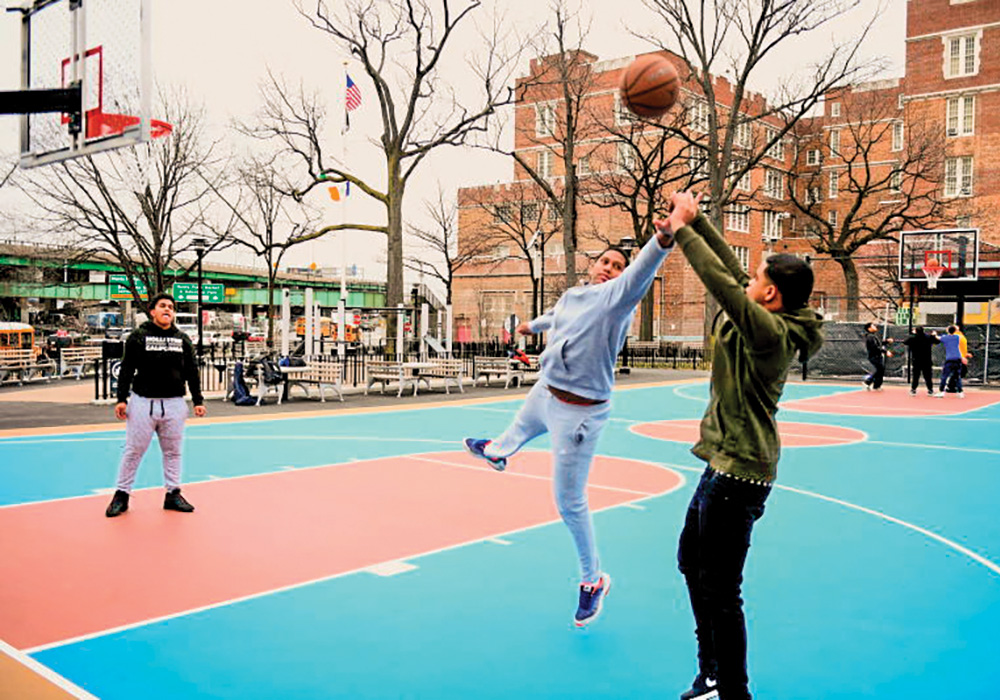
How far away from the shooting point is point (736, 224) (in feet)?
195

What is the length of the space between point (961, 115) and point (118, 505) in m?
55.9

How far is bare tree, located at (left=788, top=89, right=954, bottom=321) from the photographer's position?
45.8 metres

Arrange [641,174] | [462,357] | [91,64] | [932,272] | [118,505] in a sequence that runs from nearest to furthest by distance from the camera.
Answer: [91,64] → [118,505] → [932,272] → [462,357] → [641,174]

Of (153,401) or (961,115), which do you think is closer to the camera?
(153,401)

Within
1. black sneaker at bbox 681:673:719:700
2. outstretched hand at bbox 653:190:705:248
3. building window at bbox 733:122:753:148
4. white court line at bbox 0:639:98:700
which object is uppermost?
building window at bbox 733:122:753:148

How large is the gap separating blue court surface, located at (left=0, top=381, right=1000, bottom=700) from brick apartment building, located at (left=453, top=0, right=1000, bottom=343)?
1376 inches

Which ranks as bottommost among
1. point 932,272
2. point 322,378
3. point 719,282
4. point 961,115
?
point 322,378

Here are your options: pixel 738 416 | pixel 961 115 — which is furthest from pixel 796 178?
pixel 738 416

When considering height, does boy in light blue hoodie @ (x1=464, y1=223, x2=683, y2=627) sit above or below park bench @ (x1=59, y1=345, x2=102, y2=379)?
above

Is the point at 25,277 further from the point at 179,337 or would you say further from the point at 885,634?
the point at 885,634

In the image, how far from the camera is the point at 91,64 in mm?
7496

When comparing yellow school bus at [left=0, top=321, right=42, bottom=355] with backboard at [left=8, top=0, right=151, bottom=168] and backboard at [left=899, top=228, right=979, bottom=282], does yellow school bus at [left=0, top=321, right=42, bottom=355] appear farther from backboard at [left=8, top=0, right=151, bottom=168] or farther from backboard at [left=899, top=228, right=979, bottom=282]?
backboard at [left=899, top=228, right=979, bottom=282]

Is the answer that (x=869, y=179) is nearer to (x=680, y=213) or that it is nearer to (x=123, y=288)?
(x=123, y=288)

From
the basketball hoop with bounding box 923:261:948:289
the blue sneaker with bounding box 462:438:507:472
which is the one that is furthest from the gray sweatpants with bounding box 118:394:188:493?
the basketball hoop with bounding box 923:261:948:289
